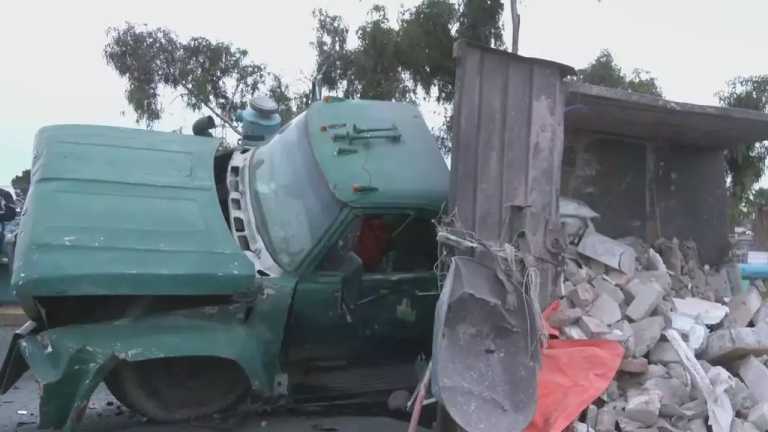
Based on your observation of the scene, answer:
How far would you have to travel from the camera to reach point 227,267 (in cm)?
418

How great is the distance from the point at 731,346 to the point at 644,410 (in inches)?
30.5

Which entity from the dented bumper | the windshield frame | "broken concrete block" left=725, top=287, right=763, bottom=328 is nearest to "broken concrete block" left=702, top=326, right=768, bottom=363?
"broken concrete block" left=725, top=287, right=763, bottom=328

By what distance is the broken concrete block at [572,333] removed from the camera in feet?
13.3

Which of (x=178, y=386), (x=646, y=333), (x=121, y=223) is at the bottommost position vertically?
(x=178, y=386)

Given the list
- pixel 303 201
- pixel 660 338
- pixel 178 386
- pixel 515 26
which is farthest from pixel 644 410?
pixel 515 26

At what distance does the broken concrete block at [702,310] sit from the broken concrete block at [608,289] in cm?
37

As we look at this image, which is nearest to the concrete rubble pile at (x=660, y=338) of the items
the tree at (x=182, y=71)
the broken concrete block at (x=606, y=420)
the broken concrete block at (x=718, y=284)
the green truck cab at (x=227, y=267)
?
the broken concrete block at (x=606, y=420)

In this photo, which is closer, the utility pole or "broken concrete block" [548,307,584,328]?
"broken concrete block" [548,307,584,328]

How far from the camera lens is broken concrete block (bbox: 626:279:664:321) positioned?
433 cm

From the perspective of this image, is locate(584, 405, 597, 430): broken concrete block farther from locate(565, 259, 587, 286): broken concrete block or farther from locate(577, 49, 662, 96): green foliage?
locate(577, 49, 662, 96): green foliage

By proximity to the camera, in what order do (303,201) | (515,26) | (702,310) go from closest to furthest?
(702,310) → (303,201) → (515,26)

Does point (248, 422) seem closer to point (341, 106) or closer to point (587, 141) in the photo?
point (341, 106)

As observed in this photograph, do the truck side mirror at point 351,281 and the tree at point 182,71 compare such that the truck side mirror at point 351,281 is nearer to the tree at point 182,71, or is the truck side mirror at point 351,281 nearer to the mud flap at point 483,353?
the mud flap at point 483,353

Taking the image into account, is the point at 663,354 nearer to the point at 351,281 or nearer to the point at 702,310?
the point at 702,310
